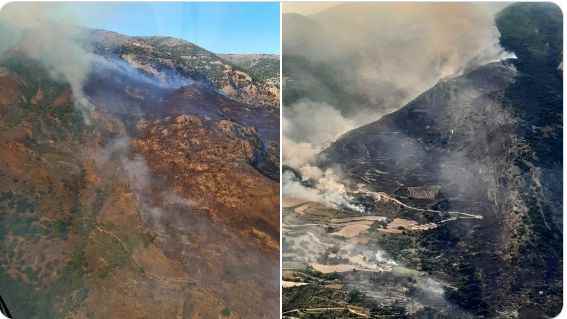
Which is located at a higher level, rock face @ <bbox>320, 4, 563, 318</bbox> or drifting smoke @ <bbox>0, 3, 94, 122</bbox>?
drifting smoke @ <bbox>0, 3, 94, 122</bbox>

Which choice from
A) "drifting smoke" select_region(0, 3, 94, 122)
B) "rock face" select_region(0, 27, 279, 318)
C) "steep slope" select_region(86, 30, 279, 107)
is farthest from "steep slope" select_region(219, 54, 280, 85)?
"drifting smoke" select_region(0, 3, 94, 122)

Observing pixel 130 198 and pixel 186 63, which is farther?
pixel 186 63

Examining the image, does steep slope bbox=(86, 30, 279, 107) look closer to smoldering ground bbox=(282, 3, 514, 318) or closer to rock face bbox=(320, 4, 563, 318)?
smoldering ground bbox=(282, 3, 514, 318)

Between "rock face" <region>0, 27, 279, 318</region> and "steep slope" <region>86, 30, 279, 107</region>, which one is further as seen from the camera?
"steep slope" <region>86, 30, 279, 107</region>

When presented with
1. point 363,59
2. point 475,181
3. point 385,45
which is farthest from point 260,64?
point 475,181

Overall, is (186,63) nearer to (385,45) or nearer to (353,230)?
(385,45)

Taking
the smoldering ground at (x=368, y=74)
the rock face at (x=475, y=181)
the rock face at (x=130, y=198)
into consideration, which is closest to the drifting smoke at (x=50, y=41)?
the rock face at (x=130, y=198)

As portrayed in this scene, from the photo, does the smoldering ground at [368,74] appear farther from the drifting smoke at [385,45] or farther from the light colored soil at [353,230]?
the light colored soil at [353,230]
